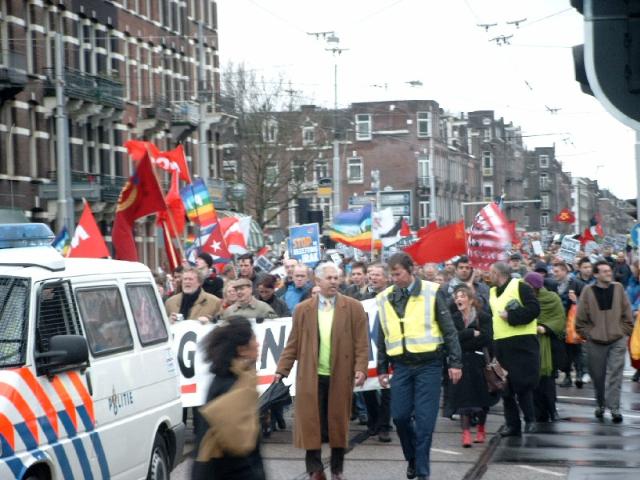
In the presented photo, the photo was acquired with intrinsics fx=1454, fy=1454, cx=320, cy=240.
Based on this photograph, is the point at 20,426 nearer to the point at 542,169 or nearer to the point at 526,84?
the point at 526,84

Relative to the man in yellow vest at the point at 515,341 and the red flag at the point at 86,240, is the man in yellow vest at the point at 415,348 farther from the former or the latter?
the red flag at the point at 86,240

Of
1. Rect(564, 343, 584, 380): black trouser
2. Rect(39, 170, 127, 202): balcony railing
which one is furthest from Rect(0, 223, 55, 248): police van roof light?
Rect(39, 170, 127, 202): balcony railing

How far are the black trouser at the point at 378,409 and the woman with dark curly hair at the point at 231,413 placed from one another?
7.93 m

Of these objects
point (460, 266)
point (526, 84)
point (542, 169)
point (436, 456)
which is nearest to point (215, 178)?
point (526, 84)

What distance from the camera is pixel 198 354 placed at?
46.8 ft

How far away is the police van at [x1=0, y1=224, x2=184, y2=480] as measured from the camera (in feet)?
26.2

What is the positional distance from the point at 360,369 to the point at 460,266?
5634 mm

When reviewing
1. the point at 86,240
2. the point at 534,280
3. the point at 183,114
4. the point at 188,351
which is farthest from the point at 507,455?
the point at 183,114

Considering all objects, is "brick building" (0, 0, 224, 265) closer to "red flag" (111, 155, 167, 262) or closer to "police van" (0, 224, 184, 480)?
"red flag" (111, 155, 167, 262)

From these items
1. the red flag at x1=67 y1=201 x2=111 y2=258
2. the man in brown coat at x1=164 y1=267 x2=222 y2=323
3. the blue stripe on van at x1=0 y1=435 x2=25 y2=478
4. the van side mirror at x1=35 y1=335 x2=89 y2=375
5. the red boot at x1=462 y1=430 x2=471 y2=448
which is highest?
the red flag at x1=67 y1=201 x2=111 y2=258

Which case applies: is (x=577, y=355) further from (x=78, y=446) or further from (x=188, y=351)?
(x=78, y=446)

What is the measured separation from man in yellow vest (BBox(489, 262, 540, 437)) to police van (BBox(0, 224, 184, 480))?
493 centimetres

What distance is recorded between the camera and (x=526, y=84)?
52.5m

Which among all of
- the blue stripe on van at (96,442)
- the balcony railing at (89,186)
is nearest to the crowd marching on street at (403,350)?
the blue stripe on van at (96,442)
